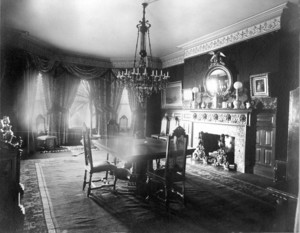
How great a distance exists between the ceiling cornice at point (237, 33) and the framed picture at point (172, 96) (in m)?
1.11

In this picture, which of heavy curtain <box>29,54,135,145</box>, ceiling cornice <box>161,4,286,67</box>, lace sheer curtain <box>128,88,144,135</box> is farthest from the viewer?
lace sheer curtain <box>128,88,144,135</box>

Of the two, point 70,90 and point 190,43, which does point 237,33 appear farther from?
point 70,90

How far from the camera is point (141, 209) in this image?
9.85 feet

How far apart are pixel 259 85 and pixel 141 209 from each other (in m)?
3.48

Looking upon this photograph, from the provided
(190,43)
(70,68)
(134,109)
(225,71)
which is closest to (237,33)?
(225,71)

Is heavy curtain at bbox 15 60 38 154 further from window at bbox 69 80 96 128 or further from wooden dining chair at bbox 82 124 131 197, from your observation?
wooden dining chair at bbox 82 124 131 197

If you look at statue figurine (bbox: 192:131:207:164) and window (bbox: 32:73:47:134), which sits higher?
window (bbox: 32:73:47:134)

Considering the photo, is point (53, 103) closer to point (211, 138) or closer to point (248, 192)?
point (211, 138)

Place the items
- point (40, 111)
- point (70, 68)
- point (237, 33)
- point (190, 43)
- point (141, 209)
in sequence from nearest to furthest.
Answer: point (141, 209)
point (237, 33)
point (190, 43)
point (40, 111)
point (70, 68)

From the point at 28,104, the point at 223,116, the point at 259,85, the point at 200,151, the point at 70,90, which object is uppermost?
the point at 70,90

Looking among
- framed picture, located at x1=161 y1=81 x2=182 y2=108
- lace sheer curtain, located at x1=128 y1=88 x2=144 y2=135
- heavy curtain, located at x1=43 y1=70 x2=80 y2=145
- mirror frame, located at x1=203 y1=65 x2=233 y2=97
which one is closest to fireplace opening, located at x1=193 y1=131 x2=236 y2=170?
mirror frame, located at x1=203 y1=65 x2=233 y2=97

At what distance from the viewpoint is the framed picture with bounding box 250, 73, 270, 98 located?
4505 millimetres

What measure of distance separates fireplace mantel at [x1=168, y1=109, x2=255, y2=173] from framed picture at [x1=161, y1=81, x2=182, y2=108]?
3.74ft

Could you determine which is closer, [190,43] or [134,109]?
[190,43]
